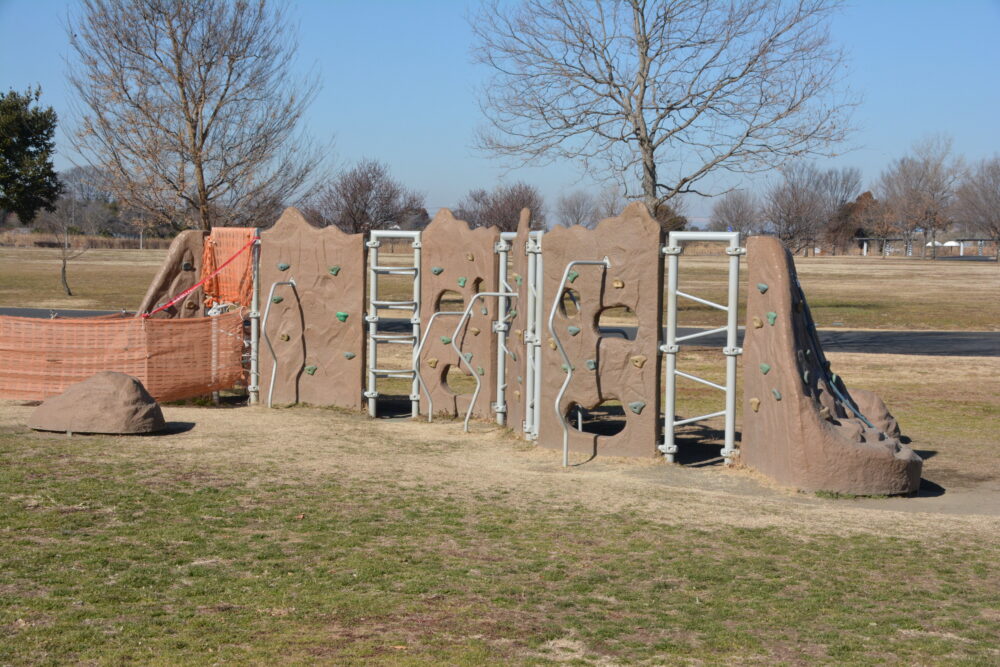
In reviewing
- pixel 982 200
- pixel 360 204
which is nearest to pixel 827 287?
pixel 360 204

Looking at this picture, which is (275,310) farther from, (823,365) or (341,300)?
(823,365)

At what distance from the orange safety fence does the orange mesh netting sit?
1.23m

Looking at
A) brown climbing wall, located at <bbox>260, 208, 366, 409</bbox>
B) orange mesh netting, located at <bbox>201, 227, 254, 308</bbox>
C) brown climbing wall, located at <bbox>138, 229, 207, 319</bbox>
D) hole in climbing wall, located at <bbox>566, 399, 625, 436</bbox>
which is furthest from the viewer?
brown climbing wall, located at <bbox>138, 229, 207, 319</bbox>

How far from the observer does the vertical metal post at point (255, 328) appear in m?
15.2

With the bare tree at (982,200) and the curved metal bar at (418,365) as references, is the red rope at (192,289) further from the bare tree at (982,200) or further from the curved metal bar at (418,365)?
the bare tree at (982,200)

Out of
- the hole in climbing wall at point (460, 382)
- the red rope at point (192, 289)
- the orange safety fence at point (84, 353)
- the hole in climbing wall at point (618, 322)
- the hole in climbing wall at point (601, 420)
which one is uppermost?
the red rope at point (192, 289)

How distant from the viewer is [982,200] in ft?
313

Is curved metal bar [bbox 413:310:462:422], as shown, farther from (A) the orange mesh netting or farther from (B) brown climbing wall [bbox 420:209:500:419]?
(A) the orange mesh netting

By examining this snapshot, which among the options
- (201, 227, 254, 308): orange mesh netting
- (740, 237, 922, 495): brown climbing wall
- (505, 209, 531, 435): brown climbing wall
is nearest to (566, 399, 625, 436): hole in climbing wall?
(505, 209, 531, 435): brown climbing wall

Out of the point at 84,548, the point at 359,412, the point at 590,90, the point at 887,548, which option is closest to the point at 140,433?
the point at 359,412

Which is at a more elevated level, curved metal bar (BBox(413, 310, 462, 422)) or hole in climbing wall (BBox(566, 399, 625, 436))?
curved metal bar (BBox(413, 310, 462, 422))

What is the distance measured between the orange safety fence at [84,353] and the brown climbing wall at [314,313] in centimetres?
131

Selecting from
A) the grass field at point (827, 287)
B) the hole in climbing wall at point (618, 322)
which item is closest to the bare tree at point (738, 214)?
the grass field at point (827, 287)

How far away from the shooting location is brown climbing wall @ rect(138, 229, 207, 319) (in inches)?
632
